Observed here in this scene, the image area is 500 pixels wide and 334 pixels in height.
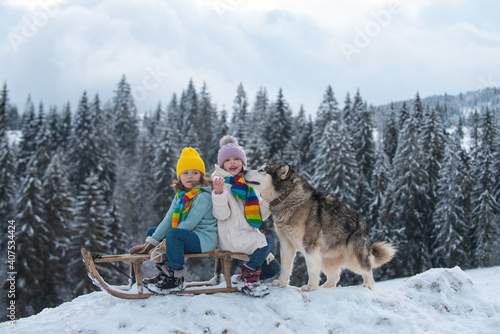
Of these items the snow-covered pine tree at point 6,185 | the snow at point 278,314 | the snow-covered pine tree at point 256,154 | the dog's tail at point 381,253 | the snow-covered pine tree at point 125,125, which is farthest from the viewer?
the snow-covered pine tree at point 125,125

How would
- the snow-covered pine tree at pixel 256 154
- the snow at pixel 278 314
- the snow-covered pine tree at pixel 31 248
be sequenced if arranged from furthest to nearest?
the snow-covered pine tree at pixel 256 154 → the snow-covered pine tree at pixel 31 248 → the snow at pixel 278 314

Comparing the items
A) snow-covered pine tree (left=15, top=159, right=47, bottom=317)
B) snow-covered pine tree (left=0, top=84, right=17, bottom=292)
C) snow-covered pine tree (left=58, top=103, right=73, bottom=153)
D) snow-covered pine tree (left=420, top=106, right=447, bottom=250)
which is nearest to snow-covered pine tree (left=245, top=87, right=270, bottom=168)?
snow-covered pine tree (left=420, top=106, right=447, bottom=250)

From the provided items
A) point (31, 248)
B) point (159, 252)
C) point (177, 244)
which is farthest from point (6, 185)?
point (177, 244)

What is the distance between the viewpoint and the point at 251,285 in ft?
18.6

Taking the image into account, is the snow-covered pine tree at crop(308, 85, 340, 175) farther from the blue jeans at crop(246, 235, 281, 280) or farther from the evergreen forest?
the blue jeans at crop(246, 235, 281, 280)

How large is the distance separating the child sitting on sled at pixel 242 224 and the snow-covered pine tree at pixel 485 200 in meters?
35.9

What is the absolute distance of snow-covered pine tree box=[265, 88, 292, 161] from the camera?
168 ft

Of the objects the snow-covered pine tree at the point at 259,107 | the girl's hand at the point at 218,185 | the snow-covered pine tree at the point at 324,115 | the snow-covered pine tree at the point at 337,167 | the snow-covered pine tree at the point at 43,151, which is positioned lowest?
the girl's hand at the point at 218,185

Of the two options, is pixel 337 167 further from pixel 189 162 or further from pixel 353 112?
pixel 189 162

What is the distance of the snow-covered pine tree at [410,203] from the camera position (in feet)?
112

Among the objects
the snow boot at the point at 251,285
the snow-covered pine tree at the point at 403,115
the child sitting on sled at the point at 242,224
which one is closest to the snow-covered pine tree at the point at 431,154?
the snow-covered pine tree at the point at 403,115

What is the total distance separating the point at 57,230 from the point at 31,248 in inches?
149

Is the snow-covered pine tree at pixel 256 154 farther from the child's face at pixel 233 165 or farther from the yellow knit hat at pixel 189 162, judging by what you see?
the yellow knit hat at pixel 189 162

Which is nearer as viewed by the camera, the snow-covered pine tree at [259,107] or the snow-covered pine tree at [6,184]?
the snow-covered pine tree at [6,184]
